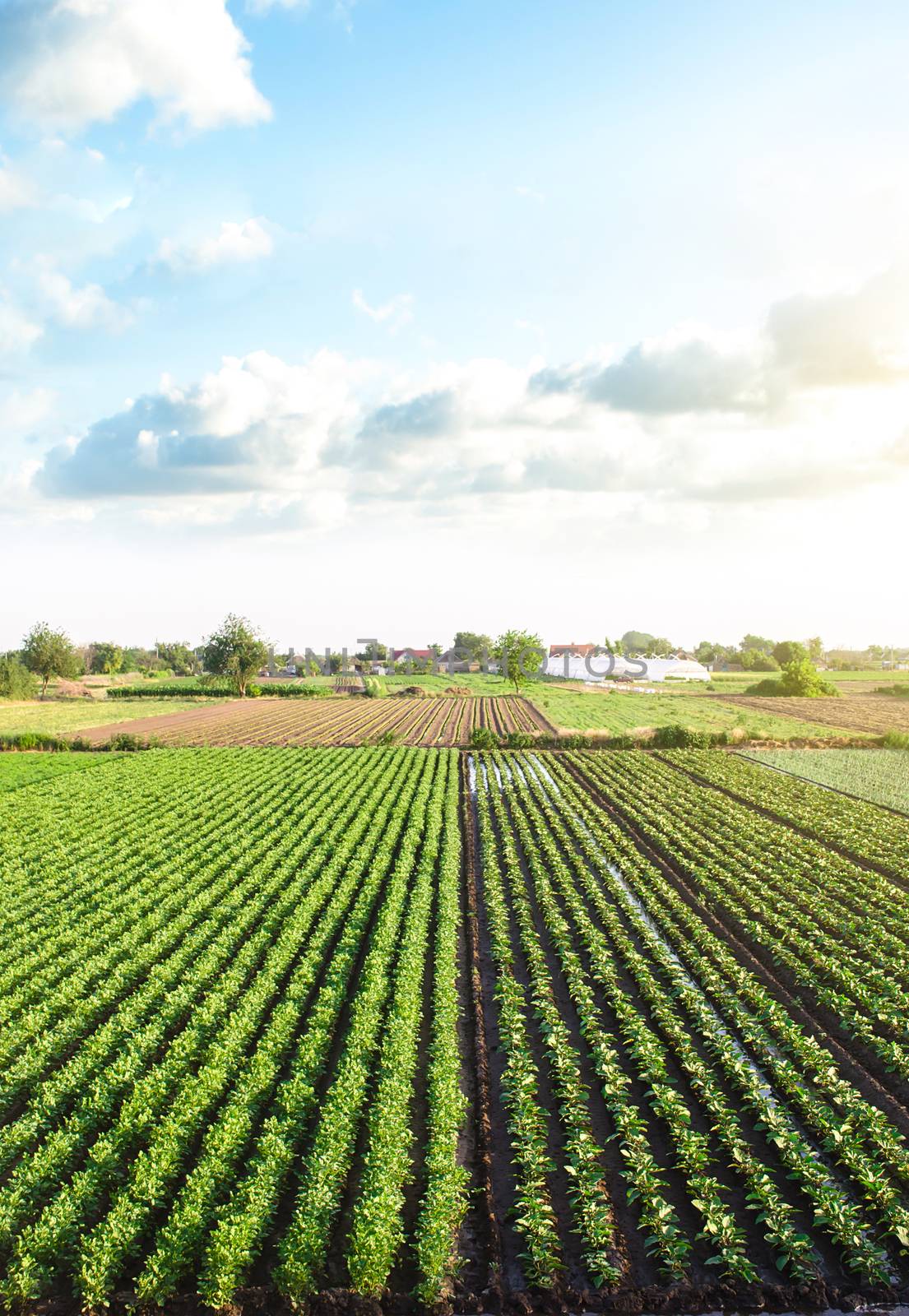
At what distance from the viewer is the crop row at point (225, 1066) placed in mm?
8117

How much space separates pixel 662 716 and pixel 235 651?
44956mm

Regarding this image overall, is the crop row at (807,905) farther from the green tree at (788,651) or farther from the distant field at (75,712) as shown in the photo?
the green tree at (788,651)

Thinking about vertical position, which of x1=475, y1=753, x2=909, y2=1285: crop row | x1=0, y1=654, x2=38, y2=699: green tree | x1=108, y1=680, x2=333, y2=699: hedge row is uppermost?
x1=0, y1=654, x2=38, y2=699: green tree

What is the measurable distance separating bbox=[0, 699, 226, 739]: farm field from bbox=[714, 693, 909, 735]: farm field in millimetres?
52889

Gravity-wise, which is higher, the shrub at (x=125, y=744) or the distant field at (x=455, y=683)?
the distant field at (x=455, y=683)

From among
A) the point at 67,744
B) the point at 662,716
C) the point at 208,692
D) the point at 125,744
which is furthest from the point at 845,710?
the point at 208,692

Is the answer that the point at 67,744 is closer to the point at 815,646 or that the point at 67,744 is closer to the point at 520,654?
the point at 520,654

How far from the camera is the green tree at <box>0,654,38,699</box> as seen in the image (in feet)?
235

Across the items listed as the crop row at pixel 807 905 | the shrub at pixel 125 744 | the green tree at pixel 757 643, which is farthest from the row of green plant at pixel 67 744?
the green tree at pixel 757 643

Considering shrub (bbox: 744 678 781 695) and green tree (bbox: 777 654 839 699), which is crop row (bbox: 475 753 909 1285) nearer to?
green tree (bbox: 777 654 839 699)

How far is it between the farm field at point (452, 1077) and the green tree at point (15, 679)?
57.7m

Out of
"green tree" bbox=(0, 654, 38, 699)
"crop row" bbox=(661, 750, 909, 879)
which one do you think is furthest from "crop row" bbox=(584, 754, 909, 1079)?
"green tree" bbox=(0, 654, 38, 699)

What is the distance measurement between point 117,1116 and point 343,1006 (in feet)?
12.9

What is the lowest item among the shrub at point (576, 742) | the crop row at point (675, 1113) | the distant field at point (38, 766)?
the crop row at point (675, 1113)
